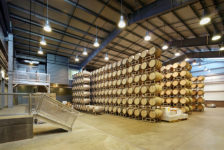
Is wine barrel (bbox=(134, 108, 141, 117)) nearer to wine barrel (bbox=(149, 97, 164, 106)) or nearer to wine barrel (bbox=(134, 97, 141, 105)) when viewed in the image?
wine barrel (bbox=(134, 97, 141, 105))

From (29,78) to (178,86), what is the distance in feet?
57.0

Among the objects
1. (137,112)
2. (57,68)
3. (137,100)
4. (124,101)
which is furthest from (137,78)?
(57,68)

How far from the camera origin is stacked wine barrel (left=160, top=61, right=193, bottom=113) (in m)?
10.2

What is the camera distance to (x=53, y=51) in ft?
55.5

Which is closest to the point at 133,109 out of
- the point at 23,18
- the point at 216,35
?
the point at 216,35

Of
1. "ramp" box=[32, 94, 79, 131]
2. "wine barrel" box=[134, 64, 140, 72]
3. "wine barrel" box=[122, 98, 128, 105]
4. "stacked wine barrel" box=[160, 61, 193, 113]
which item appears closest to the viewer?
"ramp" box=[32, 94, 79, 131]

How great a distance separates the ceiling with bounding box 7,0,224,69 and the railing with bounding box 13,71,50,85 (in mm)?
3789

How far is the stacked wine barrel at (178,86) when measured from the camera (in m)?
10.2

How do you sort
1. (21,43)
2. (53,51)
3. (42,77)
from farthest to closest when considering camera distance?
(53,51), (42,77), (21,43)

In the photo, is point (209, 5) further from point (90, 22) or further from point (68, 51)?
point (68, 51)

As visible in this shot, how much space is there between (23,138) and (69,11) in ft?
30.3

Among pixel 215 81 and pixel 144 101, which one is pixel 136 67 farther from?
pixel 215 81

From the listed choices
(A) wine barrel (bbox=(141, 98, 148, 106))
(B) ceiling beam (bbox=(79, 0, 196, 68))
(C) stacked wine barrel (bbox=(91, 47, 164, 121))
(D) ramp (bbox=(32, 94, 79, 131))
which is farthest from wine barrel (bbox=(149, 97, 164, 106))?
(B) ceiling beam (bbox=(79, 0, 196, 68))

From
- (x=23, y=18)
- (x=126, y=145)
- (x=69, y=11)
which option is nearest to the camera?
(x=126, y=145)
